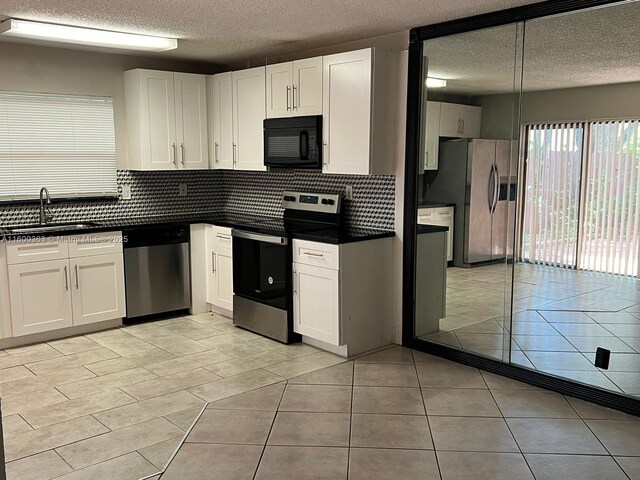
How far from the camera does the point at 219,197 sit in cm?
620

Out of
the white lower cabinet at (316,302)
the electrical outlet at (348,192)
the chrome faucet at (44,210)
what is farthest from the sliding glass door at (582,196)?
the chrome faucet at (44,210)

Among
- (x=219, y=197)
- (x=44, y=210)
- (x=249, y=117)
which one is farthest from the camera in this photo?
(x=219, y=197)

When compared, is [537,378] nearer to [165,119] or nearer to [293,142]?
[293,142]

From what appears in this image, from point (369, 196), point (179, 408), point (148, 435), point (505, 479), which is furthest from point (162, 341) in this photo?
point (505, 479)

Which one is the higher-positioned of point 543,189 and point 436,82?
point 436,82

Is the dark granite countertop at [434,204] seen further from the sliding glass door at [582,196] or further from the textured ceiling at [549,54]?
the textured ceiling at [549,54]

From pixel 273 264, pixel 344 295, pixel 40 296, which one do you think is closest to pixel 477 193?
pixel 344 295

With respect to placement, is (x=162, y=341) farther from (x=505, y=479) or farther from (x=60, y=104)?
(x=505, y=479)

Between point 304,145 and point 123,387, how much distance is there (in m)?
2.17

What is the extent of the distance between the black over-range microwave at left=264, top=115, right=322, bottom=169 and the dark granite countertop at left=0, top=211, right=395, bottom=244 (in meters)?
0.53

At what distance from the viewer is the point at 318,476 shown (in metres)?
2.67

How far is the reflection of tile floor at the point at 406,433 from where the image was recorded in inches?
107

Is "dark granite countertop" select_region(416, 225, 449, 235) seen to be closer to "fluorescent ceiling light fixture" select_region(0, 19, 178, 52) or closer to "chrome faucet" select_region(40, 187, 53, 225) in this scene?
"fluorescent ceiling light fixture" select_region(0, 19, 178, 52)

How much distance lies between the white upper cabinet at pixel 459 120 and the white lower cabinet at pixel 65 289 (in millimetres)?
2785
